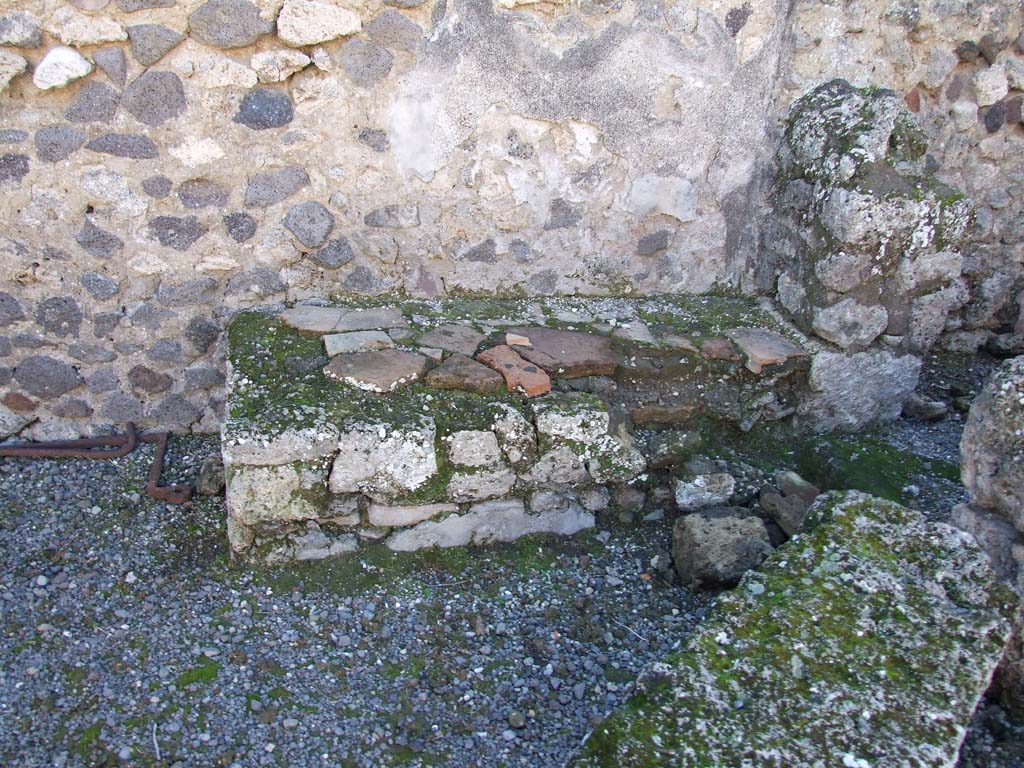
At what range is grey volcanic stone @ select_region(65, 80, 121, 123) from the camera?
2.93 m

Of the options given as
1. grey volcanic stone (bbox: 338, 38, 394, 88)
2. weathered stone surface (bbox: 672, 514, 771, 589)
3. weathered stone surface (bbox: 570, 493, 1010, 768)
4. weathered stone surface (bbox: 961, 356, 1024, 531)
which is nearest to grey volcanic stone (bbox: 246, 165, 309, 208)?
grey volcanic stone (bbox: 338, 38, 394, 88)

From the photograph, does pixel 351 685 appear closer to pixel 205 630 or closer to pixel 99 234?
pixel 205 630

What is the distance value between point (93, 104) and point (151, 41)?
309 mm

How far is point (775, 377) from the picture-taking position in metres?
3.29

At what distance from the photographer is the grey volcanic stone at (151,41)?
9.48 feet

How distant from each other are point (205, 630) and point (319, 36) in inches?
82.1

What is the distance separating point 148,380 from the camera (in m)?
3.38

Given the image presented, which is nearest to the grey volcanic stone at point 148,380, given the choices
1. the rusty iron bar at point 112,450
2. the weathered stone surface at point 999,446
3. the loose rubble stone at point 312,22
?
the rusty iron bar at point 112,450

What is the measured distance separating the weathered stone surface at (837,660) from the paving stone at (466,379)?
1.10 m

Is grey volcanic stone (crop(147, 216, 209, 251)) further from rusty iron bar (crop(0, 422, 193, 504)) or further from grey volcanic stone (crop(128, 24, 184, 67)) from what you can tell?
rusty iron bar (crop(0, 422, 193, 504))

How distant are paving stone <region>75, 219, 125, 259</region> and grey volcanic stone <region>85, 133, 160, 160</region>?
0.28 meters

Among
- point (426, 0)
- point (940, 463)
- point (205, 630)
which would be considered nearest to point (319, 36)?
point (426, 0)

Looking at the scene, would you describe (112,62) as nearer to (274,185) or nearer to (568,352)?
(274,185)

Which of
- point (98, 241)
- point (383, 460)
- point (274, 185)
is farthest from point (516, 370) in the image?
point (98, 241)
